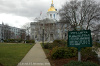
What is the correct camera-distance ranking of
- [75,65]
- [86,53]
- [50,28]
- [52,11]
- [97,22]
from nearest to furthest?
[75,65] → [86,53] → [97,22] → [50,28] → [52,11]

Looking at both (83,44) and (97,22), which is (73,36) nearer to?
(83,44)

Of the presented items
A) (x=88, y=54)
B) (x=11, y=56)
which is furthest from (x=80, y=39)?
(x=11, y=56)

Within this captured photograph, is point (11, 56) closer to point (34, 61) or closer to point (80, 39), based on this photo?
point (34, 61)

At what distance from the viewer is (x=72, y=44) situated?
Result: 288 inches

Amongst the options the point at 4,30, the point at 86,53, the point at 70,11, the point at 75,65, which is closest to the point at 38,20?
the point at 70,11

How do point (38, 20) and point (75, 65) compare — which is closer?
point (75, 65)

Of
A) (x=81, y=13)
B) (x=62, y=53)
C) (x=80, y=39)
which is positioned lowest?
(x=62, y=53)

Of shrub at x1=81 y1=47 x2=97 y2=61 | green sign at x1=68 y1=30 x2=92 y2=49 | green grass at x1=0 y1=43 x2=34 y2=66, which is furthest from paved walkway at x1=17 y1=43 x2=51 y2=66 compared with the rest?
shrub at x1=81 y1=47 x2=97 y2=61

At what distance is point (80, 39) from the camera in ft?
23.8

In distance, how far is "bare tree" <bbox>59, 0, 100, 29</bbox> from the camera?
86.5 feet

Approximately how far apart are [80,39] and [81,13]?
2145cm

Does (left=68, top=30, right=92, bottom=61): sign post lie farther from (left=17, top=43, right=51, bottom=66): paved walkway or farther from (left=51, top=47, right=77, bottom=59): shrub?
(left=51, top=47, right=77, bottom=59): shrub

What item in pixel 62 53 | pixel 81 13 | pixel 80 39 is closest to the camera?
pixel 80 39

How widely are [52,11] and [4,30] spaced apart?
32787 mm
